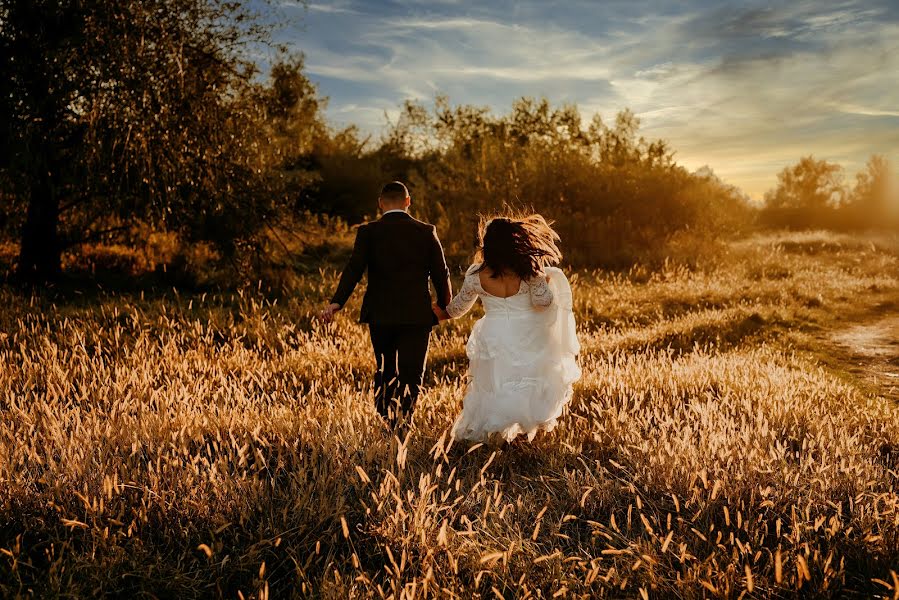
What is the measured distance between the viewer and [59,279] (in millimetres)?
12031

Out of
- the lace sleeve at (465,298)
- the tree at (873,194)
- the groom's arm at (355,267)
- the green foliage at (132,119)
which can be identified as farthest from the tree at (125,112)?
the tree at (873,194)

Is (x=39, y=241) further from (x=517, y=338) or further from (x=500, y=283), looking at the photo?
(x=517, y=338)

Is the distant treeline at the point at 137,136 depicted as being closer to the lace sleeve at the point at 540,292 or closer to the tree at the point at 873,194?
the lace sleeve at the point at 540,292

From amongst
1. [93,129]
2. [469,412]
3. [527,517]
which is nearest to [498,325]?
[469,412]

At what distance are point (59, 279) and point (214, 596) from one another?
10903 millimetres

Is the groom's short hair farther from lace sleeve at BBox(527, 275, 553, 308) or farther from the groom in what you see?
lace sleeve at BBox(527, 275, 553, 308)

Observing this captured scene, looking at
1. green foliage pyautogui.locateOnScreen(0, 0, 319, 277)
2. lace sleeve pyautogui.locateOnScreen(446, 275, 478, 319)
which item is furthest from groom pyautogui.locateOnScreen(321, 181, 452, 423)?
green foliage pyautogui.locateOnScreen(0, 0, 319, 277)

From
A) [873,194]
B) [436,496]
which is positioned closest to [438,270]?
[436,496]

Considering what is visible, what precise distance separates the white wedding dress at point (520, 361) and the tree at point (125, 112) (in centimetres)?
705

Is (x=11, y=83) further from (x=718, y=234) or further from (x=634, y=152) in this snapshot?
(x=718, y=234)

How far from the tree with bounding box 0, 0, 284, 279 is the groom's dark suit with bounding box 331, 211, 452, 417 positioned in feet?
18.9

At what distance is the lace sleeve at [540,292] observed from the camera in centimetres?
504

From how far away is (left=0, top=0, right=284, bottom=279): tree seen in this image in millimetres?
9578

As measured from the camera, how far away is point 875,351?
10820 millimetres
